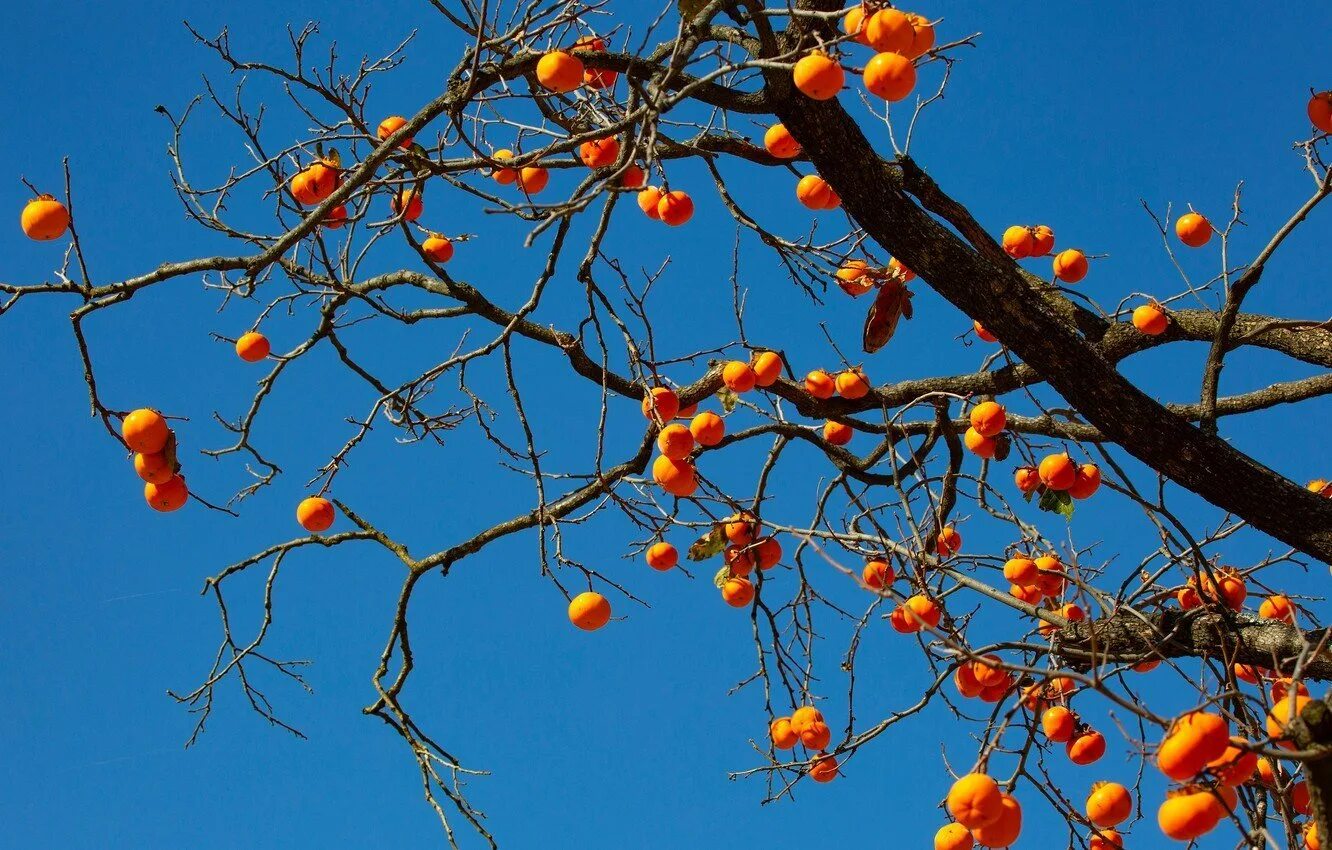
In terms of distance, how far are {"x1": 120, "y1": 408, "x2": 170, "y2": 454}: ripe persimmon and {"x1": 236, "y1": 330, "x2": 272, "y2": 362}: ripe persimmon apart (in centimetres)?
92

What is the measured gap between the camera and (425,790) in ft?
10.3

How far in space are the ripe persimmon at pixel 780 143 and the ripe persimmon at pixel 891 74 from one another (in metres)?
0.90

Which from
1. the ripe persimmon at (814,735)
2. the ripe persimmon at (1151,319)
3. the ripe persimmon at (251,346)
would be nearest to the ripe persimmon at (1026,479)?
the ripe persimmon at (1151,319)

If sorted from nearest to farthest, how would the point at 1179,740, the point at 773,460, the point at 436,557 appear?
1. the point at 1179,740
2. the point at 436,557
3. the point at 773,460

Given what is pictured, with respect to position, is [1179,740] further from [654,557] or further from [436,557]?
[436,557]

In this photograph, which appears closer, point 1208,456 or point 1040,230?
point 1208,456

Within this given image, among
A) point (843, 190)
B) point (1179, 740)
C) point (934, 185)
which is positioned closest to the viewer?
point (1179, 740)

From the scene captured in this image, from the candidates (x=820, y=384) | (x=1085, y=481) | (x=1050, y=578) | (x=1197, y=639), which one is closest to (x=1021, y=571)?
(x=1050, y=578)

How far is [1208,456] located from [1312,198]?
759mm

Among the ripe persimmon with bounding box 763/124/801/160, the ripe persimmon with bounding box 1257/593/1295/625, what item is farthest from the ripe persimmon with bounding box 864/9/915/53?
the ripe persimmon with bounding box 1257/593/1295/625

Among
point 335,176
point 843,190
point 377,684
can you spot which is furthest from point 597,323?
point 377,684

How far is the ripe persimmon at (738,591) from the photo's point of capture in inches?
162

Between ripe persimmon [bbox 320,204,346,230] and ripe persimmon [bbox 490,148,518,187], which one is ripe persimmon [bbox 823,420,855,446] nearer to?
ripe persimmon [bbox 490,148,518,187]

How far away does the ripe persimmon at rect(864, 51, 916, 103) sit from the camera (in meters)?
2.60
